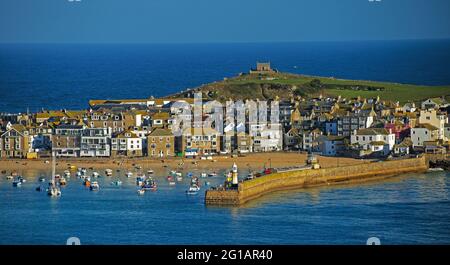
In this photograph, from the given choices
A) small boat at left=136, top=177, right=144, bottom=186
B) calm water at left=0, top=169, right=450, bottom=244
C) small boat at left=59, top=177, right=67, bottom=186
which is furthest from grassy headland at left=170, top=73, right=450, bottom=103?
calm water at left=0, top=169, right=450, bottom=244

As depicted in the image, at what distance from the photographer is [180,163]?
26.9 metres

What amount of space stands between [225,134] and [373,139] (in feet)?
9.85

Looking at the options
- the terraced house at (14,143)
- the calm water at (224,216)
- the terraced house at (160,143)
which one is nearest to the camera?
the calm water at (224,216)

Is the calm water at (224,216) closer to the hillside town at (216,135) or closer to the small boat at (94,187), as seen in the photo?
the small boat at (94,187)

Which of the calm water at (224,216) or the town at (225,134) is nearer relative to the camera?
the calm water at (224,216)

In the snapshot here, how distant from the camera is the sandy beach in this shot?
2633 centimetres

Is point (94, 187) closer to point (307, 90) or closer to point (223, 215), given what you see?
point (223, 215)

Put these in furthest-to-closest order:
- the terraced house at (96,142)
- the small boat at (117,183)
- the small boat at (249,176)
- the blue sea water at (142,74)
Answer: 1. the blue sea water at (142,74)
2. the terraced house at (96,142)
3. the small boat at (117,183)
4. the small boat at (249,176)

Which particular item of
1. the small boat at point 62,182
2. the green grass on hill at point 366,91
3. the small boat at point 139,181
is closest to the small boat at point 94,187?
the small boat at point 62,182

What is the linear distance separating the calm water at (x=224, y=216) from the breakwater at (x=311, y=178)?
292 millimetres

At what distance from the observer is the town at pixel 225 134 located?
28266 mm
